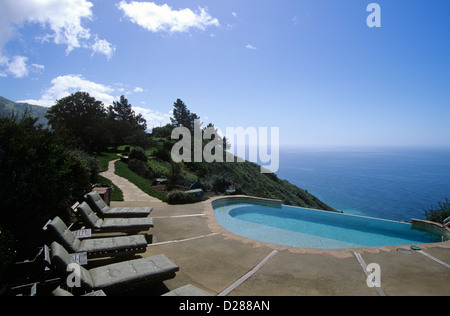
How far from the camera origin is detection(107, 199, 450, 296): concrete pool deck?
12.7 ft

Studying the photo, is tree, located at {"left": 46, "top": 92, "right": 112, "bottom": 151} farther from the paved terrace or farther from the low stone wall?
the paved terrace

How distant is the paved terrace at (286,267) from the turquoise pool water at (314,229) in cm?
134

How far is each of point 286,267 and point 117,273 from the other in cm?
322

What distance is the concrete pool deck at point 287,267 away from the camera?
3.86m

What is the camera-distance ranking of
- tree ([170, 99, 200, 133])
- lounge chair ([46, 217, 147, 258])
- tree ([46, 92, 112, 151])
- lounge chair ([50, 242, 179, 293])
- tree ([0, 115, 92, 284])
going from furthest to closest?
tree ([170, 99, 200, 133]) < tree ([46, 92, 112, 151]) < tree ([0, 115, 92, 284]) < lounge chair ([46, 217, 147, 258]) < lounge chair ([50, 242, 179, 293])

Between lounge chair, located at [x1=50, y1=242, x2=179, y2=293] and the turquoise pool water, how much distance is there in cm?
408

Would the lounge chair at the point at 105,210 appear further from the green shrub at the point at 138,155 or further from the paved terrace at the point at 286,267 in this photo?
the green shrub at the point at 138,155

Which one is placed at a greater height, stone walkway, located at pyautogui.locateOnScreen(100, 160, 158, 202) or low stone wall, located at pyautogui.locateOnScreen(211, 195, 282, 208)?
stone walkway, located at pyautogui.locateOnScreen(100, 160, 158, 202)

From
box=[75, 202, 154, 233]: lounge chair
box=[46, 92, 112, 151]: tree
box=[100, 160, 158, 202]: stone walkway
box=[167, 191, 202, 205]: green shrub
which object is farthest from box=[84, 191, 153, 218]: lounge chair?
box=[46, 92, 112, 151]: tree

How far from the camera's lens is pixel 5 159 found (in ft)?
15.7

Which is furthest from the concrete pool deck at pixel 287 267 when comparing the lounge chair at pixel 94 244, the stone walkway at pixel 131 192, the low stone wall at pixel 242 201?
the stone walkway at pixel 131 192

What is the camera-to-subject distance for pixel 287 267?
4.70 meters
